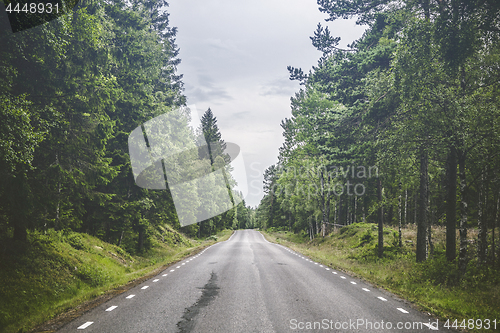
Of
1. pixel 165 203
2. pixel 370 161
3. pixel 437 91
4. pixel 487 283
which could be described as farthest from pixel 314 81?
pixel 487 283

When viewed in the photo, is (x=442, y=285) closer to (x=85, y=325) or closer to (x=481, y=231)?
(x=481, y=231)

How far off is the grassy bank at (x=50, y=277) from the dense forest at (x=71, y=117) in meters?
0.71

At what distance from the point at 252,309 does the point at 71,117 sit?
924 cm

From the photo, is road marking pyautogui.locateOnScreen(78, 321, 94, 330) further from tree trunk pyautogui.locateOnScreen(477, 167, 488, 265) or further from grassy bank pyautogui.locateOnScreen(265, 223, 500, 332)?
tree trunk pyautogui.locateOnScreen(477, 167, 488, 265)

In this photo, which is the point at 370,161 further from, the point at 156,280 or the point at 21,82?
the point at 21,82

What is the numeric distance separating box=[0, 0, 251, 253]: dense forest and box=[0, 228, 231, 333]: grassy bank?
2.32 ft

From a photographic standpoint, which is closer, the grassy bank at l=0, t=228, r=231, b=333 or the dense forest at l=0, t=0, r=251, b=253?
the grassy bank at l=0, t=228, r=231, b=333

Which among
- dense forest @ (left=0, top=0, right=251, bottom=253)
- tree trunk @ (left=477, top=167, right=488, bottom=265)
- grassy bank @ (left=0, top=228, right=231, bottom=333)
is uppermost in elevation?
dense forest @ (left=0, top=0, right=251, bottom=253)

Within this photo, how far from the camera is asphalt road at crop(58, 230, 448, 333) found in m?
5.72

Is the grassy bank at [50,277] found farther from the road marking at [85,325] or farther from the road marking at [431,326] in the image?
the road marking at [431,326]

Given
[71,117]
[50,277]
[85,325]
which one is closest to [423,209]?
[85,325]

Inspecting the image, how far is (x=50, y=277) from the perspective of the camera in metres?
9.33

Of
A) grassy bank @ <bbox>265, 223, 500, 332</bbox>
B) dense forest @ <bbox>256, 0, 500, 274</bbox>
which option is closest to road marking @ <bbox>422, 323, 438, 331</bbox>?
grassy bank @ <bbox>265, 223, 500, 332</bbox>

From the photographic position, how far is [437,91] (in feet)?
→ 33.1
